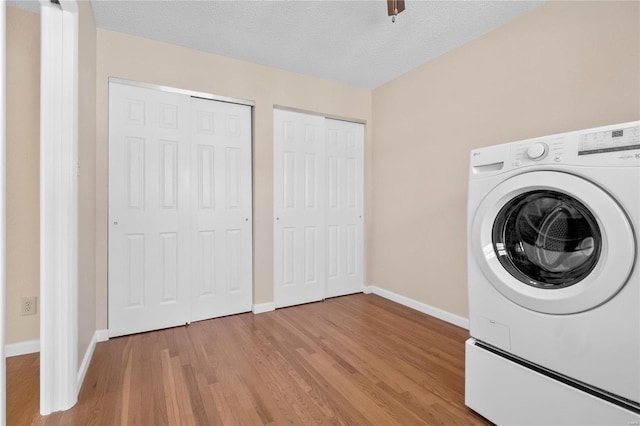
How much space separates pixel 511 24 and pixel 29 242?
371cm

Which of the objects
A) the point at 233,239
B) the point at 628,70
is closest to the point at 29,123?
the point at 233,239

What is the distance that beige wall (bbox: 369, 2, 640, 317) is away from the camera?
1777 mm

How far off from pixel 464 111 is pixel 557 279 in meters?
1.71

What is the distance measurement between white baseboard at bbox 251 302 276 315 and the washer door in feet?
6.64

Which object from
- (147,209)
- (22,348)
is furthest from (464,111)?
(22,348)

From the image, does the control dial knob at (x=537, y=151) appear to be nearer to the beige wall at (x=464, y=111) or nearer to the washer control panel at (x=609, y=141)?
the washer control panel at (x=609, y=141)

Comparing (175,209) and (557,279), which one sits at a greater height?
(175,209)

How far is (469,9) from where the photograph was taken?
2.08m

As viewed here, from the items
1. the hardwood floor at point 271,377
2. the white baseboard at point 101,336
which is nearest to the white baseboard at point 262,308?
the hardwood floor at point 271,377

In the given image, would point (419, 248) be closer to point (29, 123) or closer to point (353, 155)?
point (353, 155)

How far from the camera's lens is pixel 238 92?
2.79 metres

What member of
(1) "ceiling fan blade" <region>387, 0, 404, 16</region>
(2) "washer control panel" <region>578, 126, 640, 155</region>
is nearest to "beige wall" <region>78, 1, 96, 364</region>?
(1) "ceiling fan blade" <region>387, 0, 404, 16</region>

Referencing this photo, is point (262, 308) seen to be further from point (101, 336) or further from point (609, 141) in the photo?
point (609, 141)

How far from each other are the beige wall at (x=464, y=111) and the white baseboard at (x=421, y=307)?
50mm
